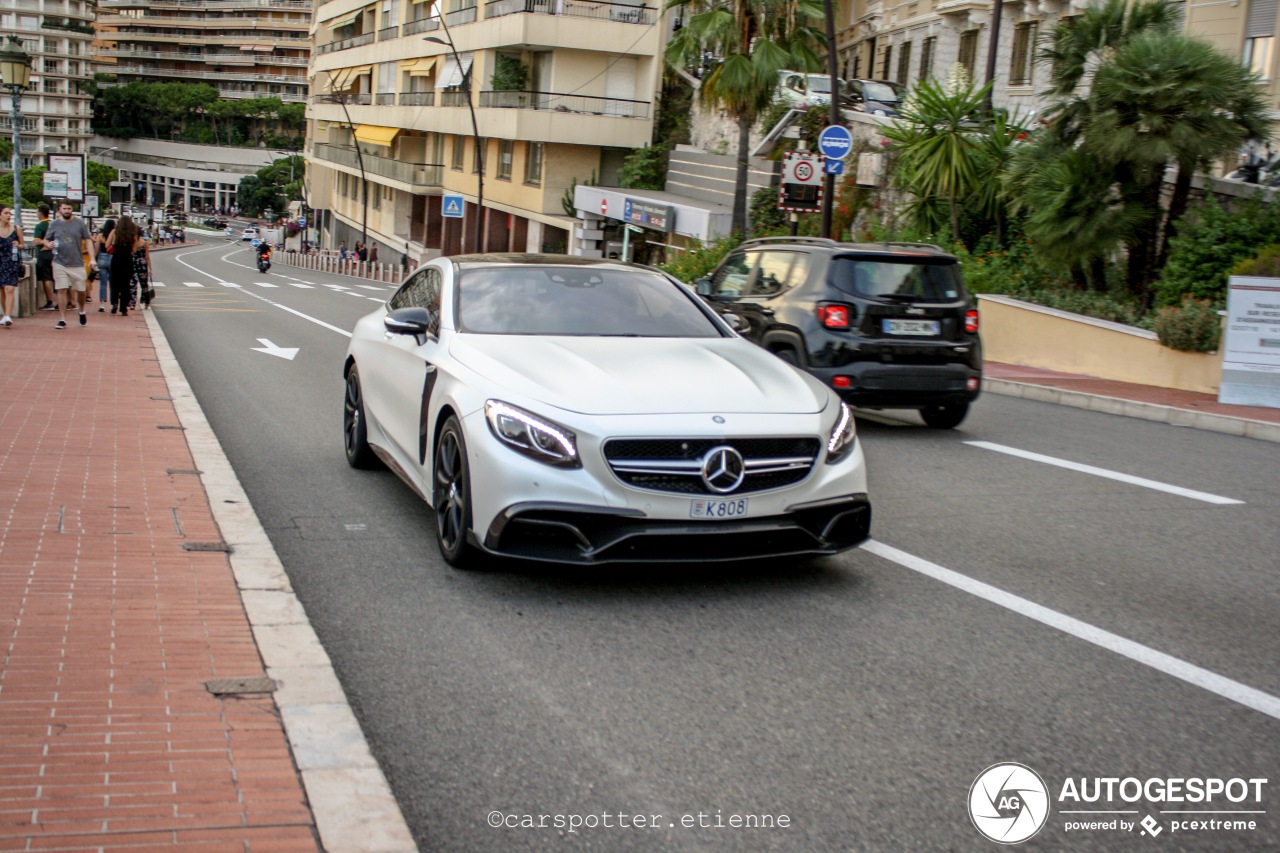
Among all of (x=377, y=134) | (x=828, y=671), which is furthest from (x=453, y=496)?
(x=377, y=134)

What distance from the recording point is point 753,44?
32.0m

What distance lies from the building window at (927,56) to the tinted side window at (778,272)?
113 feet

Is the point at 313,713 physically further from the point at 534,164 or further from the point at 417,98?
the point at 417,98

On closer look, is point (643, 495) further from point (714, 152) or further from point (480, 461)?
point (714, 152)

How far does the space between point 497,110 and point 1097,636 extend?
4894cm

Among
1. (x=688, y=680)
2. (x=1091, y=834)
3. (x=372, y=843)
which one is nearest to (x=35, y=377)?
(x=688, y=680)

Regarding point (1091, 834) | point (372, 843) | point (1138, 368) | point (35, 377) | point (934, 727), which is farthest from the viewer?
point (1138, 368)

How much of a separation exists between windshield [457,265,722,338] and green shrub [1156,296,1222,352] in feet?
31.4

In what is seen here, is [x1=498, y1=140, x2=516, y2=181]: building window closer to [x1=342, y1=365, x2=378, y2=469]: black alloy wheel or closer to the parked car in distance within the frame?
the parked car in distance

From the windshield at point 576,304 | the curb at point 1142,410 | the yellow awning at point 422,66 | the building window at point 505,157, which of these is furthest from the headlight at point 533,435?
the yellow awning at point 422,66

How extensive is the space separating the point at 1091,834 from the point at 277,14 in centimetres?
18287

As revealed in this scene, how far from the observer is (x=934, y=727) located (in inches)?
176

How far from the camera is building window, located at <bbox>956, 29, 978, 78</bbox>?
4134 cm

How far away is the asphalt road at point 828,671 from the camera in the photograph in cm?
385
